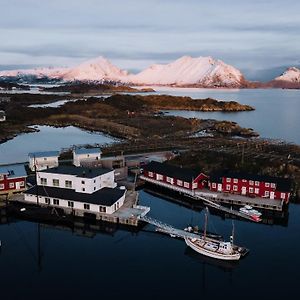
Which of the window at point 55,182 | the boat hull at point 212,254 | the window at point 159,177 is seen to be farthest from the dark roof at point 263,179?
the window at point 55,182

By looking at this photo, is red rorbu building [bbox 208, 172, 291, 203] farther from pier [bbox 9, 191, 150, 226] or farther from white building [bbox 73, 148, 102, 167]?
white building [bbox 73, 148, 102, 167]

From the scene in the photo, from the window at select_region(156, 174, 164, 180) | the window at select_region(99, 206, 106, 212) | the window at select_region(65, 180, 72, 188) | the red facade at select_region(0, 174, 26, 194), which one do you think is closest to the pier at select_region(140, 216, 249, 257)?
the window at select_region(99, 206, 106, 212)

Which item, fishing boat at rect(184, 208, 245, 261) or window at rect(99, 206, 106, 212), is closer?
fishing boat at rect(184, 208, 245, 261)

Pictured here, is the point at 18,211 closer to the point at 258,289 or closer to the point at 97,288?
the point at 97,288

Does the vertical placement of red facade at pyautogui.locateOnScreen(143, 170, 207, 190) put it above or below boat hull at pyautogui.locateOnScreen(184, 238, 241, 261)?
above

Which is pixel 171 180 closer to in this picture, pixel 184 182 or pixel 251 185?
pixel 184 182

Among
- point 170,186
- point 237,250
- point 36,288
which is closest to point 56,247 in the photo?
point 36,288

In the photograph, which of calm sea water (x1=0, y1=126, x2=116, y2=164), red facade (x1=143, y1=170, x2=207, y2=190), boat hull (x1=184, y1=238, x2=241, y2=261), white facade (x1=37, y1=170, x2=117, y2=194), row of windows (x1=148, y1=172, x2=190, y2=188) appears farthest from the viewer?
calm sea water (x1=0, y1=126, x2=116, y2=164)
